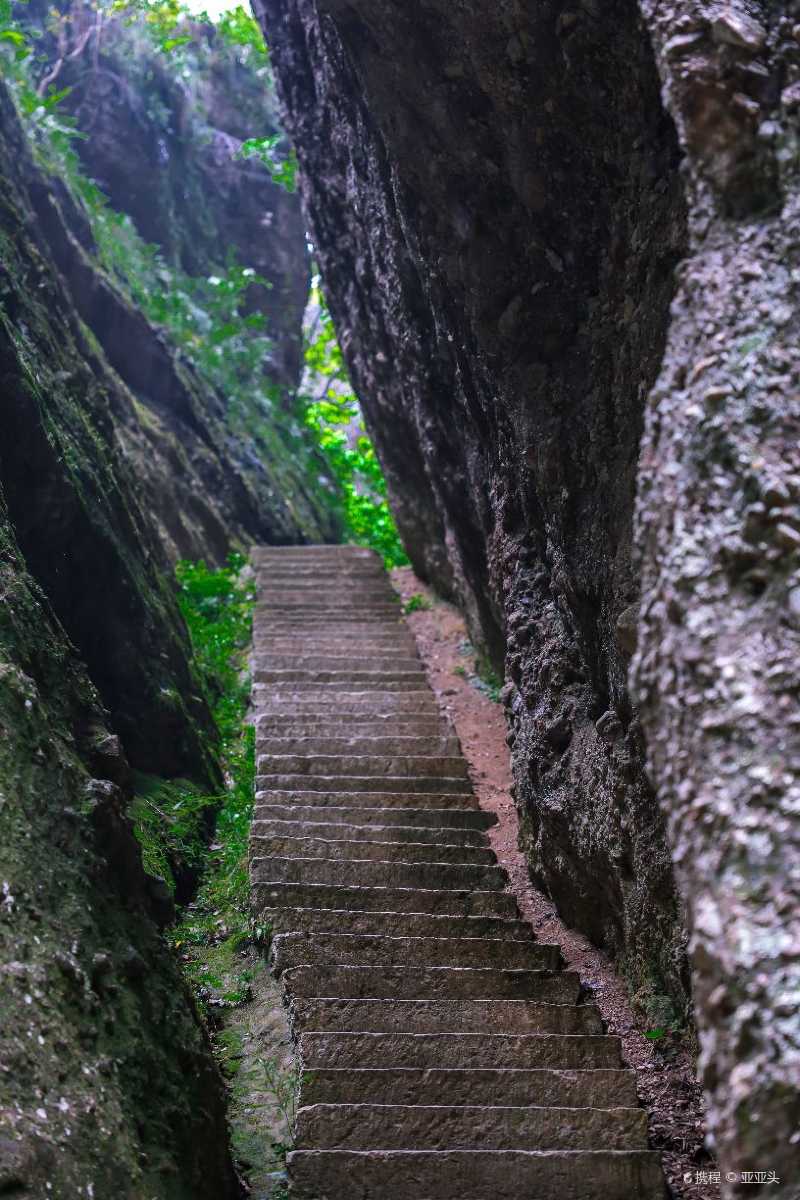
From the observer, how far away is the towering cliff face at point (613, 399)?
6.79 ft

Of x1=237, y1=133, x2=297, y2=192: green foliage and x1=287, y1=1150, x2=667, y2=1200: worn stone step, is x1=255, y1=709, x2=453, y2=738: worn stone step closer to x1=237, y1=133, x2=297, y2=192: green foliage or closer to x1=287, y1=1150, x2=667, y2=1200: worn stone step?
x1=287, y1=1150, x2=667, y2=1200: worn stone step

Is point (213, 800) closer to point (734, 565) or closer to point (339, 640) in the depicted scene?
point (339, 640)

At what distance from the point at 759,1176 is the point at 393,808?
177 inches

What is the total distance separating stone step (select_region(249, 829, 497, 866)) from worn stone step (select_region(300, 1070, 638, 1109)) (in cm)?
173

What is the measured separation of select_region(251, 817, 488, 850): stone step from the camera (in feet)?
19.0

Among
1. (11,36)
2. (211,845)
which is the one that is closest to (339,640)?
(211,845)

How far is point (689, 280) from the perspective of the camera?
2582 millimetres

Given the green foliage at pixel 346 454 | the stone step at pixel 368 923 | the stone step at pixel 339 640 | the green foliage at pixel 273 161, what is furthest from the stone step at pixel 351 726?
the green foliage at pixel 273 161

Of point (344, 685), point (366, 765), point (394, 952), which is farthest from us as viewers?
point (344, 685)

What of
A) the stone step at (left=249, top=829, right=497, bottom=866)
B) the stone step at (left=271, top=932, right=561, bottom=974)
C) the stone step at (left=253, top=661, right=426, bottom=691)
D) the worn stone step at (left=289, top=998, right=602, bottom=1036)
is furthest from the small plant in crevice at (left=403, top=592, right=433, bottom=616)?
the worn stone step at (left=289, top=998, right=602, bottom=1036)

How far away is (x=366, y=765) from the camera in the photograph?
676 centimetres

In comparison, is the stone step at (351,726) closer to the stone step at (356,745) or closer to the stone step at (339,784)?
the stone step at (356,745)

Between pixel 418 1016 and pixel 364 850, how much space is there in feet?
4.89

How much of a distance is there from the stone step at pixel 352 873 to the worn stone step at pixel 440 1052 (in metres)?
1.33
